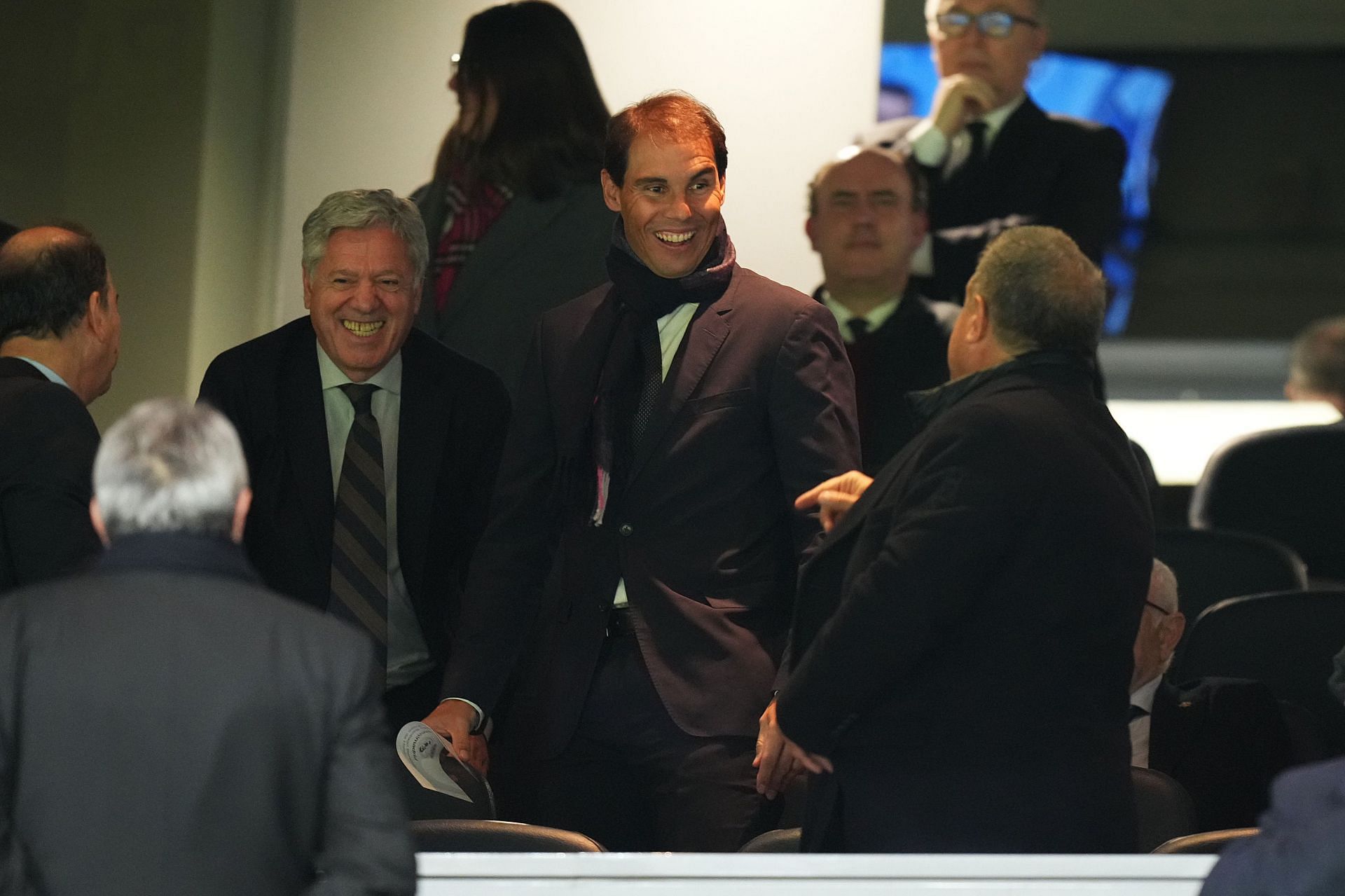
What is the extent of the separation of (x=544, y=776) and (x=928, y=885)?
84cm

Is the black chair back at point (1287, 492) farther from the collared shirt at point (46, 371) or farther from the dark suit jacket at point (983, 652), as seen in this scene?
the collared shirt at point (46, 371)

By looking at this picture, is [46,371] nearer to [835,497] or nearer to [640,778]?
[640,778]

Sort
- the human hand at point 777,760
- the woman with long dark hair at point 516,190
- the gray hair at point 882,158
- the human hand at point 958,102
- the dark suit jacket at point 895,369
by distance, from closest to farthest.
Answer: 1. the human hand at point 777,760
2. the woman with long dark hair at point 516,190
3. the dark suit jacket at point 895,369
4. the gray hair at point 882,158
5. the human hand at point 958,102

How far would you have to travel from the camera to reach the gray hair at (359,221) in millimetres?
3350

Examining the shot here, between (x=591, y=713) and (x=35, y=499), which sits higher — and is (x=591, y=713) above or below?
below

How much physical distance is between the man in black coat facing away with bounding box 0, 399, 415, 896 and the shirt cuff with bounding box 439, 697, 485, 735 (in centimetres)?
123

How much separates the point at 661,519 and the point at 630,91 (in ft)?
6.24

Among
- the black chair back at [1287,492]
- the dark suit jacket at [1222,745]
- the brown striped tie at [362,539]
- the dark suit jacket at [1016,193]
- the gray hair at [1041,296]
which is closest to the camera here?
the gray hair at [1041,296]

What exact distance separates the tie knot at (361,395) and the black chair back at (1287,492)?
2.41 metres

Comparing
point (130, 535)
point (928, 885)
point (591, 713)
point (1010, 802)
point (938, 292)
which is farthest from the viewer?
point (938, 292)

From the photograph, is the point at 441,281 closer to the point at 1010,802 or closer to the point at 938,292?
the point at 938,292

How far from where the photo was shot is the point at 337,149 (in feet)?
15.0

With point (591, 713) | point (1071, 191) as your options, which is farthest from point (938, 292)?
point (591, 713)

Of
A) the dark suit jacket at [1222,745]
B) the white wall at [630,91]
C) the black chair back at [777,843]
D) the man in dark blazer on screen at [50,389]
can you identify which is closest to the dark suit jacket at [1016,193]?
the white wall at [630,91]
